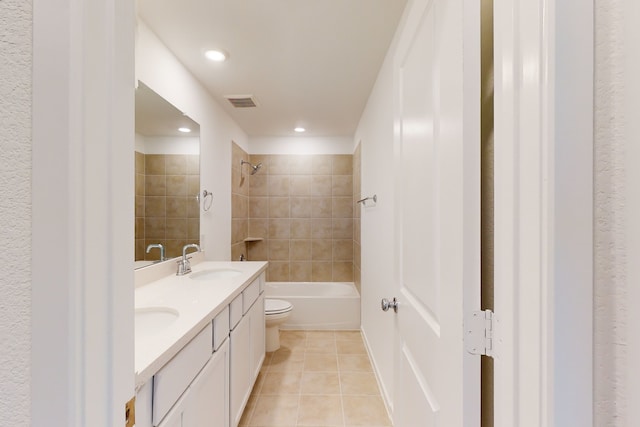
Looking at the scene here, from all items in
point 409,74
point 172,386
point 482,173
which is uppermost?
point 409,74

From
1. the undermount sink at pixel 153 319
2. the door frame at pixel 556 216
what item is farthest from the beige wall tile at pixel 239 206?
the door frame at pixel 556 216

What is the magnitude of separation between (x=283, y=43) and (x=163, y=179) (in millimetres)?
1156

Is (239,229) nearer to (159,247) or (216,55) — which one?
(159,247)

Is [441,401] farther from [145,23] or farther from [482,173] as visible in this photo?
[145,23]

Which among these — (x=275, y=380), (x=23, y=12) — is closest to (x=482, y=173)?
(x=23, y=12)

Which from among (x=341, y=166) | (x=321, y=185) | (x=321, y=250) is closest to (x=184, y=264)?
(x=321, y=250)

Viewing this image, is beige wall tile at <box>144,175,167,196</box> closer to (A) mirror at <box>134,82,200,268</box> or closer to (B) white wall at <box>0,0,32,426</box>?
(A) mirror at <box>134,82,200,268</box>

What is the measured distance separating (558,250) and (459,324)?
25cm

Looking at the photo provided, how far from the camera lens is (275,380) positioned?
2.24 meters

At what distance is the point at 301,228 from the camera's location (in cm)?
392

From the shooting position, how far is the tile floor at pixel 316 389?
1821mm

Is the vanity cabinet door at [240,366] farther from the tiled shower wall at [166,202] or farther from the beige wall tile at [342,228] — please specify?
the beige wall tile at [342,228]

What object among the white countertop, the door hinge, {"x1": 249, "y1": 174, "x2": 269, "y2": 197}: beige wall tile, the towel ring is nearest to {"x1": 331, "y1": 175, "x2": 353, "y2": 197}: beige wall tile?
{"x1": 249, "y1": 174, "x2": 269, "y2": 197}: beige wall tile

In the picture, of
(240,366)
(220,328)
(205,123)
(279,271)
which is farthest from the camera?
(279,271)
